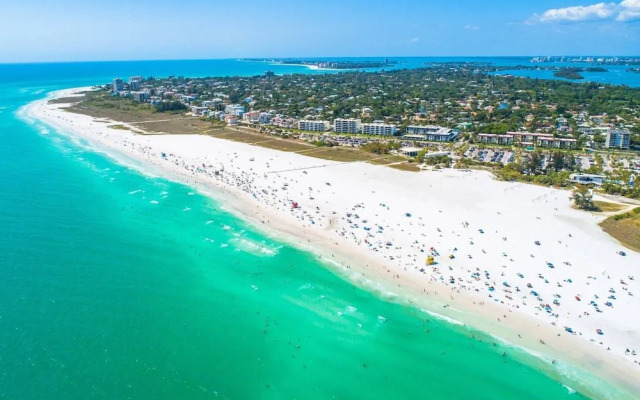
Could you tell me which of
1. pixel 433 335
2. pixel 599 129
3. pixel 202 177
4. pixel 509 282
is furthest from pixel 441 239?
pixel 599 129

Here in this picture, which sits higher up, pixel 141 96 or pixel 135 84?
pixel 135 84

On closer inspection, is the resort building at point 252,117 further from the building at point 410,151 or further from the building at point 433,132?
the building at point 410,151

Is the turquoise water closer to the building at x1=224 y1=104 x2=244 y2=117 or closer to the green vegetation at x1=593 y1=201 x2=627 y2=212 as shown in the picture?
the green vegetation at x1=593 y1=201 x2=627 y2=212

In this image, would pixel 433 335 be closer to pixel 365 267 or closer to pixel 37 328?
pixel 365 267

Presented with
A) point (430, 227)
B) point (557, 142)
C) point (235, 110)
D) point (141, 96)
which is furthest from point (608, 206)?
point (141, 96)

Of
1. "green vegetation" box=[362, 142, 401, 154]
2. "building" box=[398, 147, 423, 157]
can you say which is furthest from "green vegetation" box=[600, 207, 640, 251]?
"green vegetation" box=[362, 142, 401, 154]

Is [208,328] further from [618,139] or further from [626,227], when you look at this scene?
[618,139]
